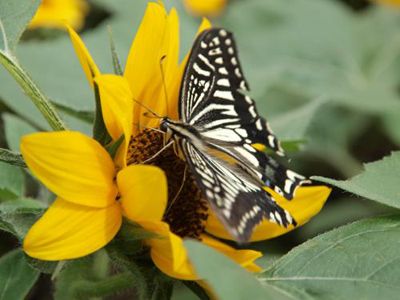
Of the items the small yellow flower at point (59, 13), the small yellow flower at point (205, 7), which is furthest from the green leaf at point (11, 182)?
the small yellow flower at point (205, 7)

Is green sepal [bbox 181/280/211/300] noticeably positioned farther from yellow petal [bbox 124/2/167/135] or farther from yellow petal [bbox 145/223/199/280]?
yellow petal [bbox 124/2/167/135]

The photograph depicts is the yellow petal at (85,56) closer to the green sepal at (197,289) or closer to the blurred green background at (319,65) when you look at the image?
the green sepal at (197,289)

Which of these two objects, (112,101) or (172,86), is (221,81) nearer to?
(172,86)

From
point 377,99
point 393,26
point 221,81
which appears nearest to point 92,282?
point 221,81

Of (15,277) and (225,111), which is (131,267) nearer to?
(15,277)

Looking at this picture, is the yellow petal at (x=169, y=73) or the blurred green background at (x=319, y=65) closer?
the yellow petal at (x=169, y=73)

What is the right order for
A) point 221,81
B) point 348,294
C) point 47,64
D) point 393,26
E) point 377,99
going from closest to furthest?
point 348,294 → point 221,81 → point 47,64 → point 377,99 → point 393,26

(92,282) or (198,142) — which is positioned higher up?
(198,142)
